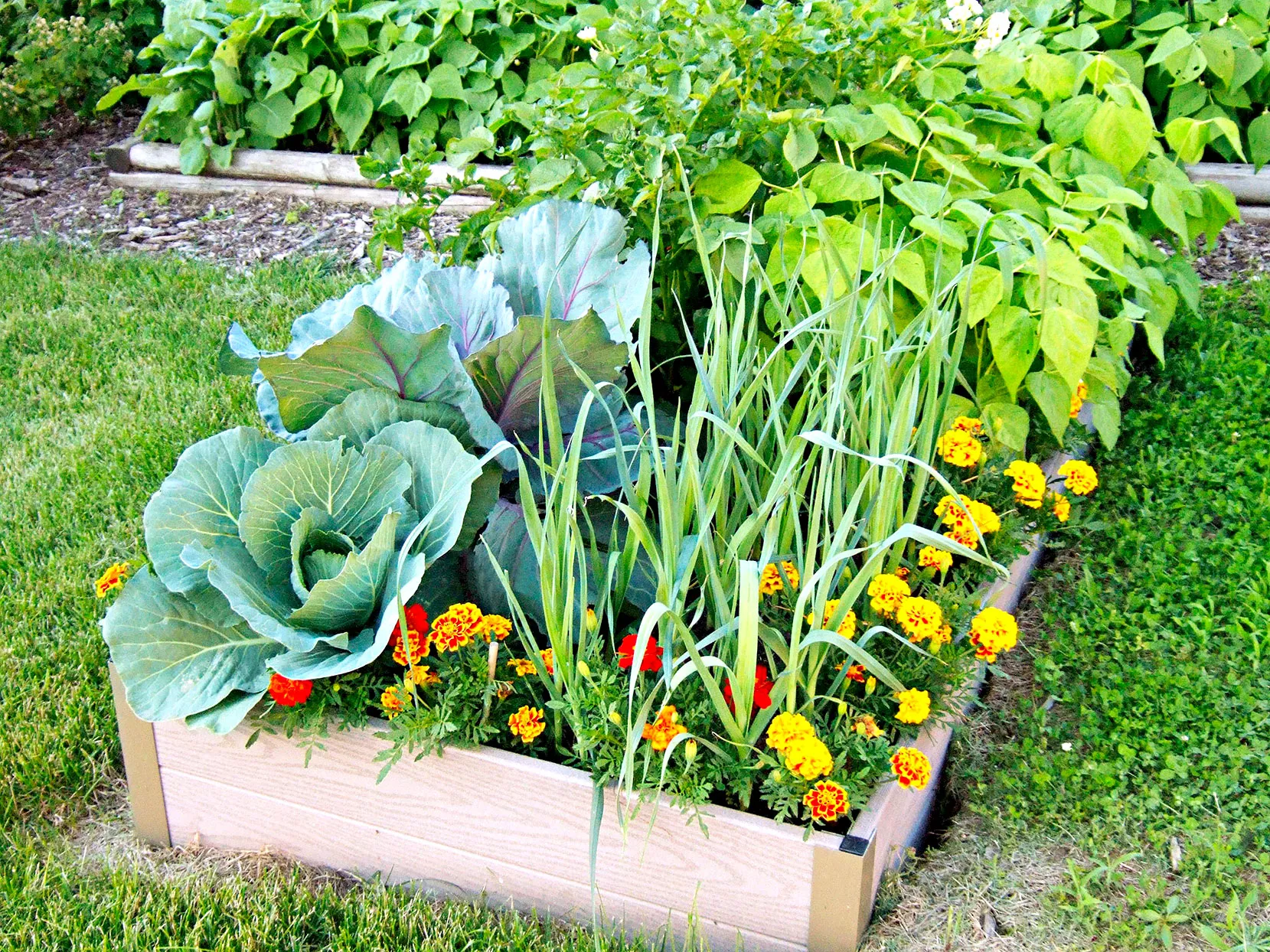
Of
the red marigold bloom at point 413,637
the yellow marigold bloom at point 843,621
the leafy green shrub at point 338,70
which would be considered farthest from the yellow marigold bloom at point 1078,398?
the leafy green shrub at point 338,70

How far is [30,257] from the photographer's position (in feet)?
12.9

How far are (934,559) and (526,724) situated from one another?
695 mm

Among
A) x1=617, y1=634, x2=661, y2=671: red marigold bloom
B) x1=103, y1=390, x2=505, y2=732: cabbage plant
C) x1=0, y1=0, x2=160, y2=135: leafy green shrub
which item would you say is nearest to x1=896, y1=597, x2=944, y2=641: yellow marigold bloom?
x1=617, y1=634, x2=661, y2=671: red marigold bloom

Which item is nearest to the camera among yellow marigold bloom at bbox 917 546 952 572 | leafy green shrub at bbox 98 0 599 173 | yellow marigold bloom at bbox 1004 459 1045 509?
yellow marigold bloom at bbox 917 546 952 572

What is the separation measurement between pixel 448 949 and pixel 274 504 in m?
0.70

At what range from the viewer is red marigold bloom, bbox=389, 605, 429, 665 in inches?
65.1

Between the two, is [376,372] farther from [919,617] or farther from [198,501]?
[919,617]

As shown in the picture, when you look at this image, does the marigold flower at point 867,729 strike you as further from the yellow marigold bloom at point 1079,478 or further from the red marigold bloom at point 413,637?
the yellow marigold bloom at point 1079,478

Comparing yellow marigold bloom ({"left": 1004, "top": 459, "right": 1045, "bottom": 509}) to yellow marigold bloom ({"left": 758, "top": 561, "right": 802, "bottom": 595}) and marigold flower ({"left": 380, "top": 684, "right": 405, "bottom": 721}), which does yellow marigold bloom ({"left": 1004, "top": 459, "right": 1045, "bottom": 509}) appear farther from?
marigold flower ({"left": 380, "top": 684, "right": 405, "bottom": 721})

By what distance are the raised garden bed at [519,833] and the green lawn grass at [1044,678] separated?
0.22 ft

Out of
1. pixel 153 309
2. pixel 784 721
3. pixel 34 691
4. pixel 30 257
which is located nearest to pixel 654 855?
pixel 784 721

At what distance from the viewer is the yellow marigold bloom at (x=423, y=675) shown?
1609 millimetres

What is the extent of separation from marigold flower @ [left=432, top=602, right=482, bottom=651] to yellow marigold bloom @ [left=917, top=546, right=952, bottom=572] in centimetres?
71

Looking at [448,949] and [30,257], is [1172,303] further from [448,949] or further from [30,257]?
[30,257]
